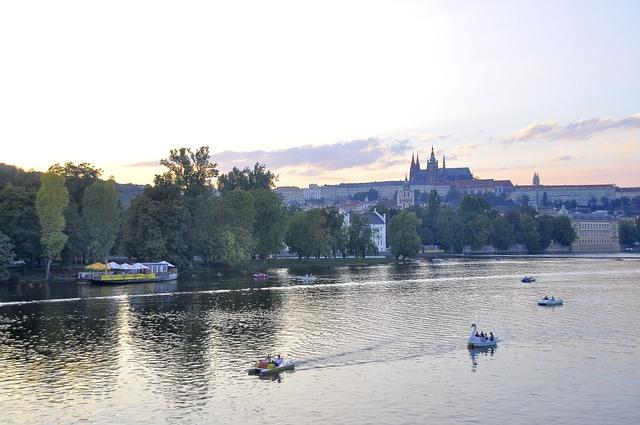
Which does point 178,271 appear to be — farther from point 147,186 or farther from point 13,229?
point 13,229

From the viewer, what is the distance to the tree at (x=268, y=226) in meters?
160

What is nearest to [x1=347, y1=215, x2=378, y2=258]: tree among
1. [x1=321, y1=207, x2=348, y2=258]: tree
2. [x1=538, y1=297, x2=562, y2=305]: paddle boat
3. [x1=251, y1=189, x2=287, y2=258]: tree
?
[x1=321, y1=207, x2=348, y2=258]: tree

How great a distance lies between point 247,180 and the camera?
18738cm

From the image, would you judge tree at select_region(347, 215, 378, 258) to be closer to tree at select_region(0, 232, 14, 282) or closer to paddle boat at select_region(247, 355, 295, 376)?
tree at select_region(0, 232, 14, 282)

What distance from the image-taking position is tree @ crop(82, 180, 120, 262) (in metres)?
128

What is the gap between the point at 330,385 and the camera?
49.0 m

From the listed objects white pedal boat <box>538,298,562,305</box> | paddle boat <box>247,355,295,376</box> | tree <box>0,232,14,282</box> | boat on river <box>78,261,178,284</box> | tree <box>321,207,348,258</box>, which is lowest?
paddle boat <box>247,355,295,376</box>

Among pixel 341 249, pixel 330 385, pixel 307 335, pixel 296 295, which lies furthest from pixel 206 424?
pixel 341 249

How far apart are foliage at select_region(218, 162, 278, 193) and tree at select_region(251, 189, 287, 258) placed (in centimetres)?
2217

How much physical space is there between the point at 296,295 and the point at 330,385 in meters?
53.7

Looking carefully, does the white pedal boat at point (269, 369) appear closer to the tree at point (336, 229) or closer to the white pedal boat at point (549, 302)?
the white pedal boat at point (549, 302)

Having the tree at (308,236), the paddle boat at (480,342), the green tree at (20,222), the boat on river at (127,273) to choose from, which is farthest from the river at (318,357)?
the tree at (308,236)

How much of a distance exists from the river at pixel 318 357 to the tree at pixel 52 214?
652 inches

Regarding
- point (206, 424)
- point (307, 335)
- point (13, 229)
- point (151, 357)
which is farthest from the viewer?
point (13, 229)
